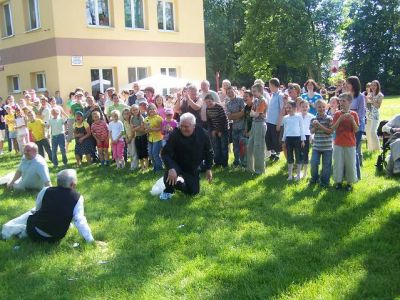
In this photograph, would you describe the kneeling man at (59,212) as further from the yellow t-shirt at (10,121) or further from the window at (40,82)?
the window at (40,82)

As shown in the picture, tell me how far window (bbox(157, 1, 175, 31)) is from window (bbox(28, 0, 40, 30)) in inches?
230

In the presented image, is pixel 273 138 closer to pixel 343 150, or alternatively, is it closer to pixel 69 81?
pixel 343 150

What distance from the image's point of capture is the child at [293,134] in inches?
329

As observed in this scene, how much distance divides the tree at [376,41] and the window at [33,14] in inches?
1299

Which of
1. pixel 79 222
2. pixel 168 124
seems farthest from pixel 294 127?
pixel 79 222

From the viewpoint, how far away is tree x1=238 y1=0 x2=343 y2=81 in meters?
39.2

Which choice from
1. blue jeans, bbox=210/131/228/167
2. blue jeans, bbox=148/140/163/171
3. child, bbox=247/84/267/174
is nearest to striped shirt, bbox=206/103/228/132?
blue jeans, bbox=210/131/228/167

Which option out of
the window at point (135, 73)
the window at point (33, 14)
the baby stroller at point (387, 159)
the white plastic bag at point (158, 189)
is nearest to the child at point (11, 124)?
the window at point (33, 14)

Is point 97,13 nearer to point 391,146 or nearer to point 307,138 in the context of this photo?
point 307,138

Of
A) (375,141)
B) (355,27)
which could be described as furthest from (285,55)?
(375,141)

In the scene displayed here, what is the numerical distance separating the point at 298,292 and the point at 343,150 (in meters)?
3.73

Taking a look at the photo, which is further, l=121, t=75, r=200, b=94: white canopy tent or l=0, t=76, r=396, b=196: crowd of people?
l=121, t=75, r=200, b=94: white canopy tent

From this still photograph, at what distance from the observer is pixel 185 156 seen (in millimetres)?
7781

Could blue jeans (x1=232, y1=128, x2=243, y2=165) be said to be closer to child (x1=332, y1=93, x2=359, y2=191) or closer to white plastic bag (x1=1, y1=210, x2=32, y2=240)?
child (x1=332, y1=93, x2=359, y2=191)
